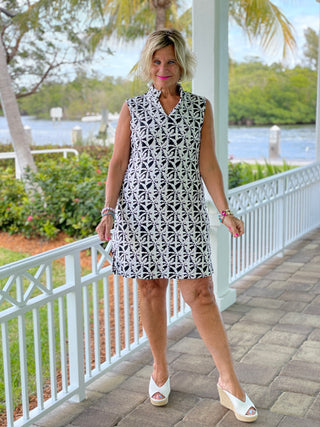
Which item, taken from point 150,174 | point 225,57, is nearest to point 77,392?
point 150,174

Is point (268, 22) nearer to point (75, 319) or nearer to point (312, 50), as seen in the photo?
point (75, 319)

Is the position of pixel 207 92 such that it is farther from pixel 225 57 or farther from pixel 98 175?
pixel 98 175

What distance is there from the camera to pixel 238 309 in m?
4.01

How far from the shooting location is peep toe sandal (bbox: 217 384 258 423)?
2477 mm

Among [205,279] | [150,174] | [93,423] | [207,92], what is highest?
[207,92]

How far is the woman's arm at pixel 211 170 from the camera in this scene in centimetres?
244

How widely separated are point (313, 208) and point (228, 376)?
14.0 feet

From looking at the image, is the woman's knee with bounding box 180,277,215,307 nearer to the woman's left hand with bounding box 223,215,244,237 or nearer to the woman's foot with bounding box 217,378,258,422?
the woman's left hand with bounding box 223,215,244,237

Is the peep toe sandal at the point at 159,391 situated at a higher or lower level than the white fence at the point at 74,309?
lower

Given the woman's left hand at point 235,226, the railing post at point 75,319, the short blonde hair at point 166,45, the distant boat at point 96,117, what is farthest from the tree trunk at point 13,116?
the distant boat at point 96,117

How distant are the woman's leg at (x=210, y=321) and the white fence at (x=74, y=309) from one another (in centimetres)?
49

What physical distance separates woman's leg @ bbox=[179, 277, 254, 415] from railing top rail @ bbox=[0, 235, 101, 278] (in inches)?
18.8

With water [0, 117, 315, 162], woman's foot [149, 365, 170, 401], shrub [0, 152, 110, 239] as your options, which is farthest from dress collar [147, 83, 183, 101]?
water [0, 117, 315, 162]

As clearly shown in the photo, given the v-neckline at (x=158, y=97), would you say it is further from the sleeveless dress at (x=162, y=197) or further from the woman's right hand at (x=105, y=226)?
the woman's right hand at (x=105, y=226)
